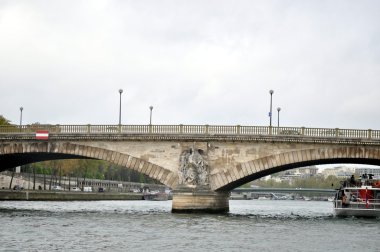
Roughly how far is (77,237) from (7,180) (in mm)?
80206

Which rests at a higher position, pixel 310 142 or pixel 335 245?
pixel 310 142

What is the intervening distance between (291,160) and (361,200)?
766 cm

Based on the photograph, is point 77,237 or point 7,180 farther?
point 7,180

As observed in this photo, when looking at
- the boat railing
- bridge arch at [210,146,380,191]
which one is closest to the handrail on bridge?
bridge arch at [210,146,380,191]

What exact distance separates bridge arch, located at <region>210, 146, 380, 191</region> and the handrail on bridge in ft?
4.21

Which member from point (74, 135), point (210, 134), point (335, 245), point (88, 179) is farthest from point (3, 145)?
point (88, 179)

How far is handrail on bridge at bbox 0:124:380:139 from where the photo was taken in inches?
2411

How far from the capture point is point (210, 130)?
210 feet

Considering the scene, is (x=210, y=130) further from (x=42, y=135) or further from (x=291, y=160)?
(x=42, y=135)

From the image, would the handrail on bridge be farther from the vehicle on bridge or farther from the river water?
the river water

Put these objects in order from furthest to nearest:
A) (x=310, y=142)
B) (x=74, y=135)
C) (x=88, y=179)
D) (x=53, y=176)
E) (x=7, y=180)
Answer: (x=88, y=179), (x=53, y=176), (x=7, y=180), (x=74, y=135), (x=310, y=142)

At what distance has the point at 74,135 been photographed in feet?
218

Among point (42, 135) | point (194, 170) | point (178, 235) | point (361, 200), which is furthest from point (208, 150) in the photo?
point (178, 235)

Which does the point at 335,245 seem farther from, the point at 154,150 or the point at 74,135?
the point at 74,135
